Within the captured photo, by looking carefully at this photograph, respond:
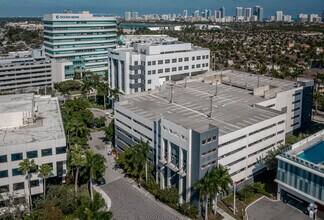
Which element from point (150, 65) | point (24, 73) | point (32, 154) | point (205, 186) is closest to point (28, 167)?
point (32, 154)

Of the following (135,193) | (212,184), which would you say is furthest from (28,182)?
(212,184)

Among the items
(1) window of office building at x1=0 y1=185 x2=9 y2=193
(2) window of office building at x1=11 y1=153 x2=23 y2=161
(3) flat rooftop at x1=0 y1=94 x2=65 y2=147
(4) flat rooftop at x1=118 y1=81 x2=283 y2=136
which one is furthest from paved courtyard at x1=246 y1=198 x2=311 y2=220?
(1) window of office building at x1=0 y1=185 x2=9 y2=193

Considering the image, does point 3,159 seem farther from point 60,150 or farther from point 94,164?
point 94,164

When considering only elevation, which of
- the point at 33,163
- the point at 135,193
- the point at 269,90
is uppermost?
the point at 269,90

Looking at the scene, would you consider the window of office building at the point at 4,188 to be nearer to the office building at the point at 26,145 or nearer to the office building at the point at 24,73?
the office building at the point at 26,145

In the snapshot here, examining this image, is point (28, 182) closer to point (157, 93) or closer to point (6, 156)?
point (6, 156)

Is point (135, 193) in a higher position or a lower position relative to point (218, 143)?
lower

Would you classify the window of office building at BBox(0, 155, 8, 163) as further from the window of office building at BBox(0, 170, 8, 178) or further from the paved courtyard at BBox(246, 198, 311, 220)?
the paved courtyard at BBox(246, 198, 311, 220)
